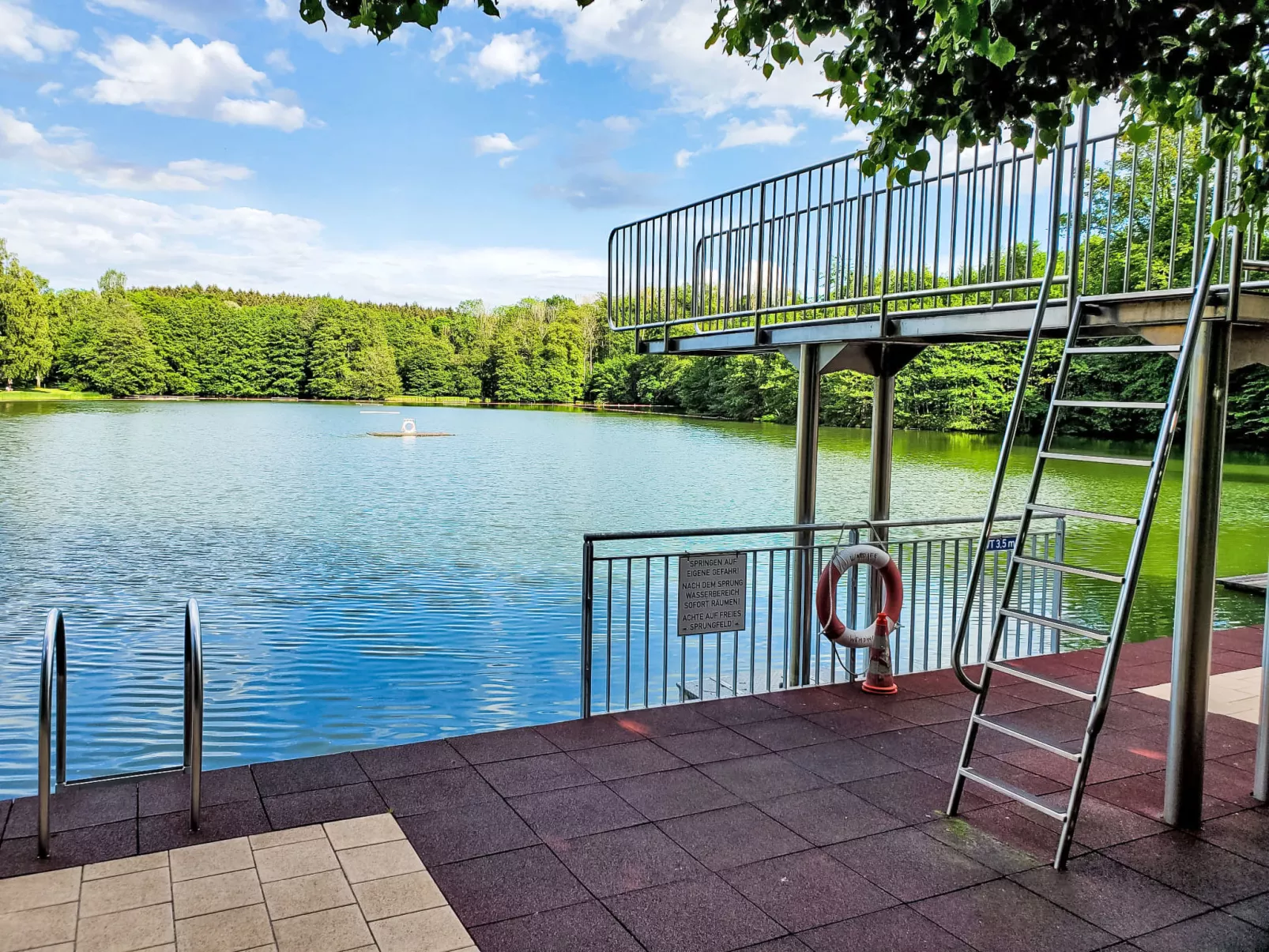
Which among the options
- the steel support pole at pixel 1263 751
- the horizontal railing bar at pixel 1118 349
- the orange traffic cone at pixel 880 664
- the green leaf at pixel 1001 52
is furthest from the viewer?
the orange traffic cone at pixel 880 664

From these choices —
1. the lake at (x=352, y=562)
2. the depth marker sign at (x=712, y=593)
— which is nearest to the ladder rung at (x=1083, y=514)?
the depth marker sign at (x=712, y=593)

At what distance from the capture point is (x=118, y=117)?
8900cm

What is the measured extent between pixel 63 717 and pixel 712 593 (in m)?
3.45

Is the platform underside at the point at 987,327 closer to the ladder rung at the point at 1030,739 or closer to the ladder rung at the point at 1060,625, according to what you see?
the ladder rung at the point at 1060,625

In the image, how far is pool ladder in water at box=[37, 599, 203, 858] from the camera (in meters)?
3.52

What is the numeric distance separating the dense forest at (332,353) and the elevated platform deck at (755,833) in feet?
185

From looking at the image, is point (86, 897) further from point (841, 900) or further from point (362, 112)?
point (362, 112)

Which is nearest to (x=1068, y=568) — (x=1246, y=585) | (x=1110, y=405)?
(x=1110, y=405)

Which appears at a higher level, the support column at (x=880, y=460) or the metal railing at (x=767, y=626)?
the support column at (x=880, y=460)

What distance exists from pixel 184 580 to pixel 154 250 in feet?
332

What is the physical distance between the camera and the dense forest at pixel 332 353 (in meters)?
72.6

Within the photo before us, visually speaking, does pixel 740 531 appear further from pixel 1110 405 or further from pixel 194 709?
pixel 194 709

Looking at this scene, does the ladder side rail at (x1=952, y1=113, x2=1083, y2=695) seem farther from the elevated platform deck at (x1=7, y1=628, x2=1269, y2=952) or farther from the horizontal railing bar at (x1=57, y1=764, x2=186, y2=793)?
the horizontal railing bar at (x1=57, y1=764, x2=186, y2=793)

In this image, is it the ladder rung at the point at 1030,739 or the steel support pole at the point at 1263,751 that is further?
the steel support pole at the point at 1263,751
